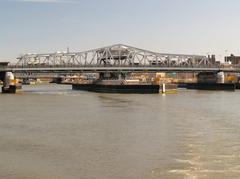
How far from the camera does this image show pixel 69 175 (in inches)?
761

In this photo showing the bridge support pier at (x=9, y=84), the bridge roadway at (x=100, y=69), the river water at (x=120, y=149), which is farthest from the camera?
the bridge roadway at (x=100, y=69)

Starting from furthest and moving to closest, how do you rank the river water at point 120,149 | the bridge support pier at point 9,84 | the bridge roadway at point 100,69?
the bridge roadway at point 100,69, the bridge support pier at point 9,84, the river water at point 120,149

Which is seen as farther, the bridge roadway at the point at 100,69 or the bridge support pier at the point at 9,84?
the bridge roadway at the point at 100,69

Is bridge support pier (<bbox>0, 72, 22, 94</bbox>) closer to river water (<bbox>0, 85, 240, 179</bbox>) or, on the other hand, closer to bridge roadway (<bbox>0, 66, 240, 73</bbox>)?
bridge roadway (<bbox>0, 66, 240, 73</bbox>)

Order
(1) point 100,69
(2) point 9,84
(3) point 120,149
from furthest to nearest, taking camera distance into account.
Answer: (1) point 100,69 → (2) point 9,84 → (3) point 120,149

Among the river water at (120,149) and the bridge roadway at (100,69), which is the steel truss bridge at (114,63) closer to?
the bridge roadway at (100,69)

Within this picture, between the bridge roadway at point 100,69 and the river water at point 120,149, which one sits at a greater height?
the bridge roadway at point 100,69

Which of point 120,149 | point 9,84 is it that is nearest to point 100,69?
point 9,84

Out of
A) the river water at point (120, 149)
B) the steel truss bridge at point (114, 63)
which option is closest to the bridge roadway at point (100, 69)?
the steel truss bridge at point (114, 63)

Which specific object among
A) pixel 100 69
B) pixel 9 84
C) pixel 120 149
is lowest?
pixel 120 149

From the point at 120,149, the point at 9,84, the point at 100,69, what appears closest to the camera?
the point at 120,149

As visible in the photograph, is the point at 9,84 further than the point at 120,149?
Yes

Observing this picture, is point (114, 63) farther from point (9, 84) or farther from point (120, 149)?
point (120, 149)

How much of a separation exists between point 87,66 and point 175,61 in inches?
2309
